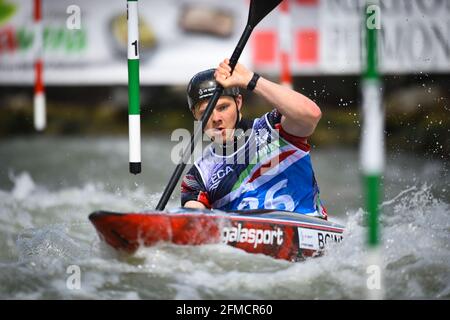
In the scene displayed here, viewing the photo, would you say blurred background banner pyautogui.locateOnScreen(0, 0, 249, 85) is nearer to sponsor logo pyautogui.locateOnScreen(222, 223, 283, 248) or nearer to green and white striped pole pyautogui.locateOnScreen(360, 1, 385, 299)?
sponsor logo pyautogui.locateOnScreen(222, 223, 283, 248)

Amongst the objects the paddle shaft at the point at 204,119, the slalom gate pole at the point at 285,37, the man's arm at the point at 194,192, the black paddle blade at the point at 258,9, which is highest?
the slalom gate pole at the point at 285,37

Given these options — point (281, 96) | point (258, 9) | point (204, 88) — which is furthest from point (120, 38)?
point (281, 96)

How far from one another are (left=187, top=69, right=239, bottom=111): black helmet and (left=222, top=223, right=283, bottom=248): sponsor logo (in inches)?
31.6

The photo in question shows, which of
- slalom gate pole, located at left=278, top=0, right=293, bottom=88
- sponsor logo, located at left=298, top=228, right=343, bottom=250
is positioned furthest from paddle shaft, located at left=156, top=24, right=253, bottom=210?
slalom gate pole, located at left=278, top=0, right=293, bottom=88

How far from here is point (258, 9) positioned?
507 centimetres

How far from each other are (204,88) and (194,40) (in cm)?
553

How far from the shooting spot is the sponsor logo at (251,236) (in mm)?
4406

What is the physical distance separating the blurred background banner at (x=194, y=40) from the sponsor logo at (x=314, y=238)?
16.2ft

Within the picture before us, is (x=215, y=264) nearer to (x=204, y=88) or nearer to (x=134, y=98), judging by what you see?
(x=204, y=88)

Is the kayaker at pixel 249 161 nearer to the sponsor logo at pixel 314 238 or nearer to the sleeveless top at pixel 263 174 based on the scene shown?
the sleeveless top at pixel 263 174

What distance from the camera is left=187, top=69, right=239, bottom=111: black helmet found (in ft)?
15.8

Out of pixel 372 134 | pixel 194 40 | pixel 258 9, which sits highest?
pixel 194 40

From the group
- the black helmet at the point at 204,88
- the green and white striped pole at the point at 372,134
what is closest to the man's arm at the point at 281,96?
the black helmet at the point at 204,88

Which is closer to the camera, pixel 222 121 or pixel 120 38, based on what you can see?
pixel 222 121
